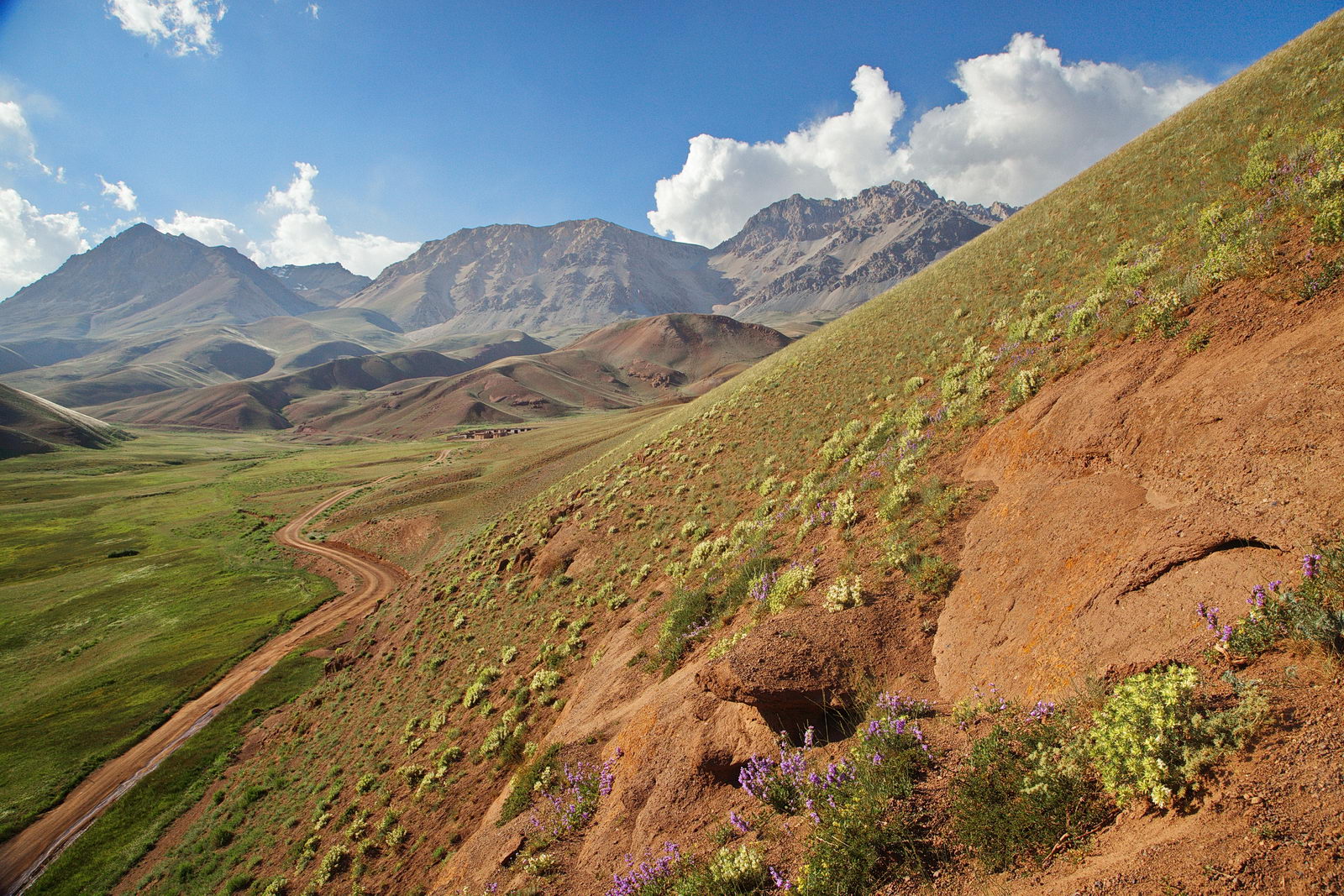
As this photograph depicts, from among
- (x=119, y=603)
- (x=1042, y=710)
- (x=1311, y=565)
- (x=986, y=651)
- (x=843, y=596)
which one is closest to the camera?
(x=1311, y=565)

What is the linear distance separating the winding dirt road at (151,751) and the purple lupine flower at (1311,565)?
35.5 metres

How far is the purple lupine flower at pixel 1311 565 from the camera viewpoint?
14.9 ft

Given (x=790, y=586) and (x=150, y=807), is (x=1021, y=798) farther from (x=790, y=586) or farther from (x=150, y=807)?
(x=150, y=807)

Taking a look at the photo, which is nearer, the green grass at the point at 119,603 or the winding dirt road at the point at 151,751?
the winding dirt road at the point at 151,751

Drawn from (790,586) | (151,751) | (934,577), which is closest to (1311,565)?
(934,577)

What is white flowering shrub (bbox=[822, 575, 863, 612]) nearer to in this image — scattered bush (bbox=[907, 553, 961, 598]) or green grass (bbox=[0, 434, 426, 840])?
scattered bush (bbox=[907, 553, 961, 598])

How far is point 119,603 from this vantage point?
43.2 metres

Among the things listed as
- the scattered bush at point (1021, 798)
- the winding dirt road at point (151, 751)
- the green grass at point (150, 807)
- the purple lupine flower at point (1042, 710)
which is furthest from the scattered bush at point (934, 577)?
the winding dirt road at point (151, 751)

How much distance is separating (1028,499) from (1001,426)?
123 inches

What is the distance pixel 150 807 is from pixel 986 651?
32.3 m

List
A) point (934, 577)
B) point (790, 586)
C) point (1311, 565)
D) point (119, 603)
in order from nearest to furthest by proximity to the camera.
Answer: point (1311, 565) → point (934, 577) → point (790, 586) → point (119, 603)

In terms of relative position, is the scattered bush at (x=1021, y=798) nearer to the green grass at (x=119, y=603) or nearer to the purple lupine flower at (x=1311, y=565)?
the purple lupine flower at (x=1311, y=565)

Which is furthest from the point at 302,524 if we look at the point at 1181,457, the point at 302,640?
the point at 1181,457

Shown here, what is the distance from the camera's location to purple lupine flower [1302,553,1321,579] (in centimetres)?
454
